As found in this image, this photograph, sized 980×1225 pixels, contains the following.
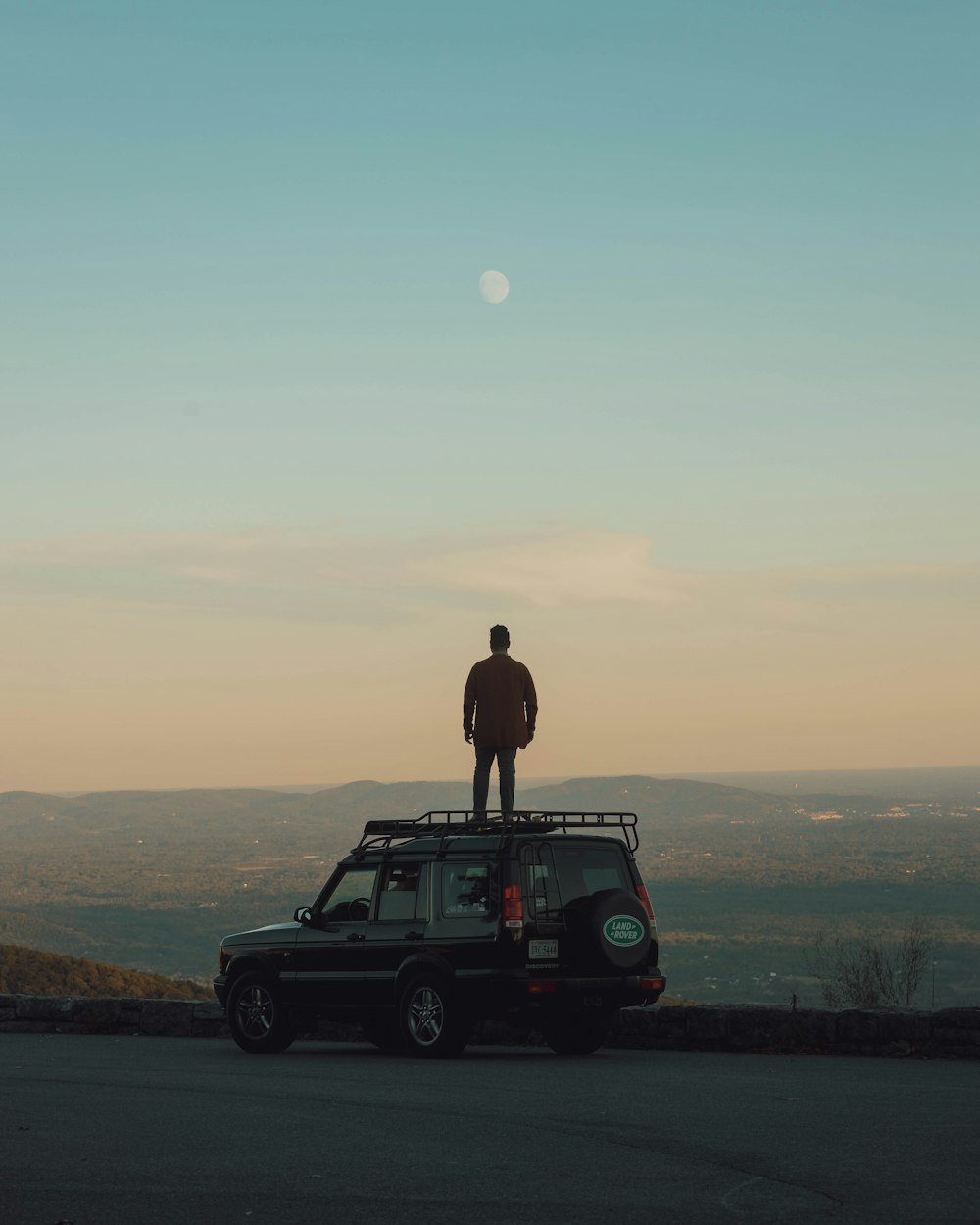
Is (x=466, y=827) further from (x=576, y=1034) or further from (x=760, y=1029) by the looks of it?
(x=760, y=1029)

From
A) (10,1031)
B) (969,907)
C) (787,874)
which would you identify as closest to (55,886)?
(787,874)

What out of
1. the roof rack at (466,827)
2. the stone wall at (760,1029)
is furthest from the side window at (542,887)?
the stone wall at (760,1029)

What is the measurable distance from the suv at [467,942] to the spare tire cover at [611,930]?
1cm

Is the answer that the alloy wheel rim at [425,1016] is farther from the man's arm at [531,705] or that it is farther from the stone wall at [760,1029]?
the man's arm at [531,705]

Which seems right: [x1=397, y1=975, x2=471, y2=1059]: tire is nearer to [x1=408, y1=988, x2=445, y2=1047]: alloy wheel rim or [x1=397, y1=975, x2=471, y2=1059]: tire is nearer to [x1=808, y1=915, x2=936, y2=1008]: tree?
[x1=408, y1=988, x2=445, y2=1047]: alloy wheel rim

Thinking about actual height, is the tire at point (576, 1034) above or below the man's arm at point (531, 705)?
below

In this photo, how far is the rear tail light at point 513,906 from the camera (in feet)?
45.5

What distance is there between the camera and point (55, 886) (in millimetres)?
188625

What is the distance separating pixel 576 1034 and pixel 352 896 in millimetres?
2391

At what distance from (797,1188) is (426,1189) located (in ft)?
5.89

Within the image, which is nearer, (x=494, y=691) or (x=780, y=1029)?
(x=780, y=1029)

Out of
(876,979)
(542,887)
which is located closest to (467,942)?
(542,887)

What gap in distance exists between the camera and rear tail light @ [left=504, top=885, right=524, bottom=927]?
1387cm

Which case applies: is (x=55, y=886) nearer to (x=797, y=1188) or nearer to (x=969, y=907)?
(x=969, y=907)
